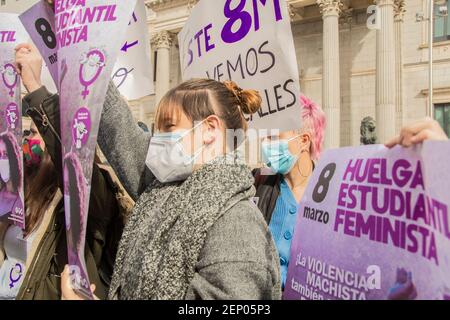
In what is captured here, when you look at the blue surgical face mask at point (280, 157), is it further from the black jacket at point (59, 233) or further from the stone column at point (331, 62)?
the stone column at point (331, 62)

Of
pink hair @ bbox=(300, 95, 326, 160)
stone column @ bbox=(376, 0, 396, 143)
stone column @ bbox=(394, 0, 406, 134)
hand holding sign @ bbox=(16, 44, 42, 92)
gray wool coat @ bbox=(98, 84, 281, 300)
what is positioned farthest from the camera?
stone column @ bbox=(394, 0, 406, 134)

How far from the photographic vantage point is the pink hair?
3314 mm

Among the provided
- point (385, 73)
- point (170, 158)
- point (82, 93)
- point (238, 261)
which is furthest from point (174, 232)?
point (385, 73)

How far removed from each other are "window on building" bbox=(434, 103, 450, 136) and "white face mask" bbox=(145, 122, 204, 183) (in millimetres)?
22779

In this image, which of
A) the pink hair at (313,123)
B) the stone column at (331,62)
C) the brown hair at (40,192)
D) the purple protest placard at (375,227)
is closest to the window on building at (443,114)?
the stone column at (331,62)

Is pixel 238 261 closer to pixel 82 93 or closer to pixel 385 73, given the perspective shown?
pixel 82 93

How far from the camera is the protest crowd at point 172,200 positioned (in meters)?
1.53

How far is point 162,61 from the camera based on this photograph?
29.6m

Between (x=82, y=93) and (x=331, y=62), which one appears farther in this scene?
(x=331, y=62)

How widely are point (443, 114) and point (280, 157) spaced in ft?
72.3

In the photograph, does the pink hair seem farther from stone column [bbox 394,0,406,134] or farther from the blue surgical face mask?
stone column [bbox 394,0,406,134]

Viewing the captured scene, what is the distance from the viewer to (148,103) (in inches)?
1280

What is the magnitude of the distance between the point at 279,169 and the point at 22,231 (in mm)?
1730

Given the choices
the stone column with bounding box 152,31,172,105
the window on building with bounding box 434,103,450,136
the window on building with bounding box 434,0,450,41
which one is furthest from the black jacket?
the stone column with bounding box 152,31,172,105
